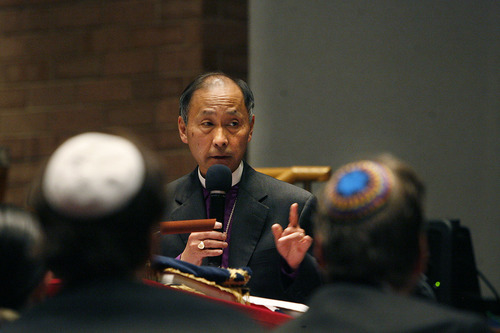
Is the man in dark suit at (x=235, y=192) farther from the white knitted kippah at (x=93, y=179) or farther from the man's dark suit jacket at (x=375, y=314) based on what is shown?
the white knitted kippah at (x=93, y=179)

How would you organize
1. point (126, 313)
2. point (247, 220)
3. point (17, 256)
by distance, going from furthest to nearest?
point (247, 220), point (17, 256), point (126, 313)

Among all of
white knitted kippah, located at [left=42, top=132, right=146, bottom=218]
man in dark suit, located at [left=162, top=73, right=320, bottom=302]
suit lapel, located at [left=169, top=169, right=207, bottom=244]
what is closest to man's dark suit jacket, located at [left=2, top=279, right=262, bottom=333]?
white knitted kippah, located at [left=42, top=132, right=146, bottom=218]

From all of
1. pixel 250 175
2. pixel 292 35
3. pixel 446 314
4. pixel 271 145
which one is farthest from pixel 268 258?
pixel 292 35

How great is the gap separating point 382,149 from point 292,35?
0.93 m

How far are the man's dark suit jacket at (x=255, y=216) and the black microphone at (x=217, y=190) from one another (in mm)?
238

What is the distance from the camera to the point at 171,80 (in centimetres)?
459

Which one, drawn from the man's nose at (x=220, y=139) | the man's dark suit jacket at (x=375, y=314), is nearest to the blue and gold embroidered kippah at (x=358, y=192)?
the man's dark suit jacket at (x=375, y=314)

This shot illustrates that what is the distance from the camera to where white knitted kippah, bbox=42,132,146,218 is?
0.98 m

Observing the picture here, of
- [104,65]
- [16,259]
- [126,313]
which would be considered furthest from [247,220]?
[104,65]

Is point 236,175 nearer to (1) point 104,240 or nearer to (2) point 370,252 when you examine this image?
(2) point 370,252

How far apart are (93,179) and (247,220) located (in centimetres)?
183

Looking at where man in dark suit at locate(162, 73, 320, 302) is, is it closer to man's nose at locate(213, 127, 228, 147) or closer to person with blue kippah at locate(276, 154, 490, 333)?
man's nose at locate(213, 127, 228, 147)

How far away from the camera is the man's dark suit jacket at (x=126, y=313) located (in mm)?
915

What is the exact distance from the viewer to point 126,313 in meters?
0.93
